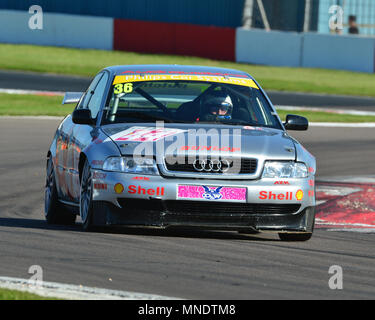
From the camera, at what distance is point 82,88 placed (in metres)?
27.0

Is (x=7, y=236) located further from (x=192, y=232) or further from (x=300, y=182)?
(x=300, y=182)

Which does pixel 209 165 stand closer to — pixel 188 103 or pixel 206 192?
pixel 206 192

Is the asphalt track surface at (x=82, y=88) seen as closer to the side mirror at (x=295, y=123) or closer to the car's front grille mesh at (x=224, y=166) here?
the side mirror at (x=295, y=123)

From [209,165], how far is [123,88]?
161 centimetres

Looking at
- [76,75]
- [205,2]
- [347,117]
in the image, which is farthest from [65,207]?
[205,2]

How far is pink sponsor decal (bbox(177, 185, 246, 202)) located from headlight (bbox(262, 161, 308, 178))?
0.30 metres

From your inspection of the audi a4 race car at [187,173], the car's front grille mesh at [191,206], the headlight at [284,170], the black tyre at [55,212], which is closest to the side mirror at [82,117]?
the audi a4 race car at [187,173]

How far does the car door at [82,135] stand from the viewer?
8547 millimetres

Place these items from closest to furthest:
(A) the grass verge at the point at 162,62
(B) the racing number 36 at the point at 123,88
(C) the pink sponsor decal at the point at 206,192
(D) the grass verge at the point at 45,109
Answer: (C) the pink sponsor decal at the point at 206,192 < (B) the racing number 36 at the point at 123,88 < (D) the grass verge at the point at 45,109 < (A) the grass verge at the point at 162,62

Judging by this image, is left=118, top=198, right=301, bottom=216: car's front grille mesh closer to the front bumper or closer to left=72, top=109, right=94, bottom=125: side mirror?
the front bumper

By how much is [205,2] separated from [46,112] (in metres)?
18.7

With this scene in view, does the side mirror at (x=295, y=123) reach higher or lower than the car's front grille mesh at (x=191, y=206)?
higher

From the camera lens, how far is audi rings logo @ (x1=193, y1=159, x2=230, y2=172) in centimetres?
778

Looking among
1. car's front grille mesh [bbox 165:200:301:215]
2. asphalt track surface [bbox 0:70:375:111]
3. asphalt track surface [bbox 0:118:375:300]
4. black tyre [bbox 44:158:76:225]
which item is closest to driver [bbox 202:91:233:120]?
asphalt track surface [bbox 0:118:375:300]
